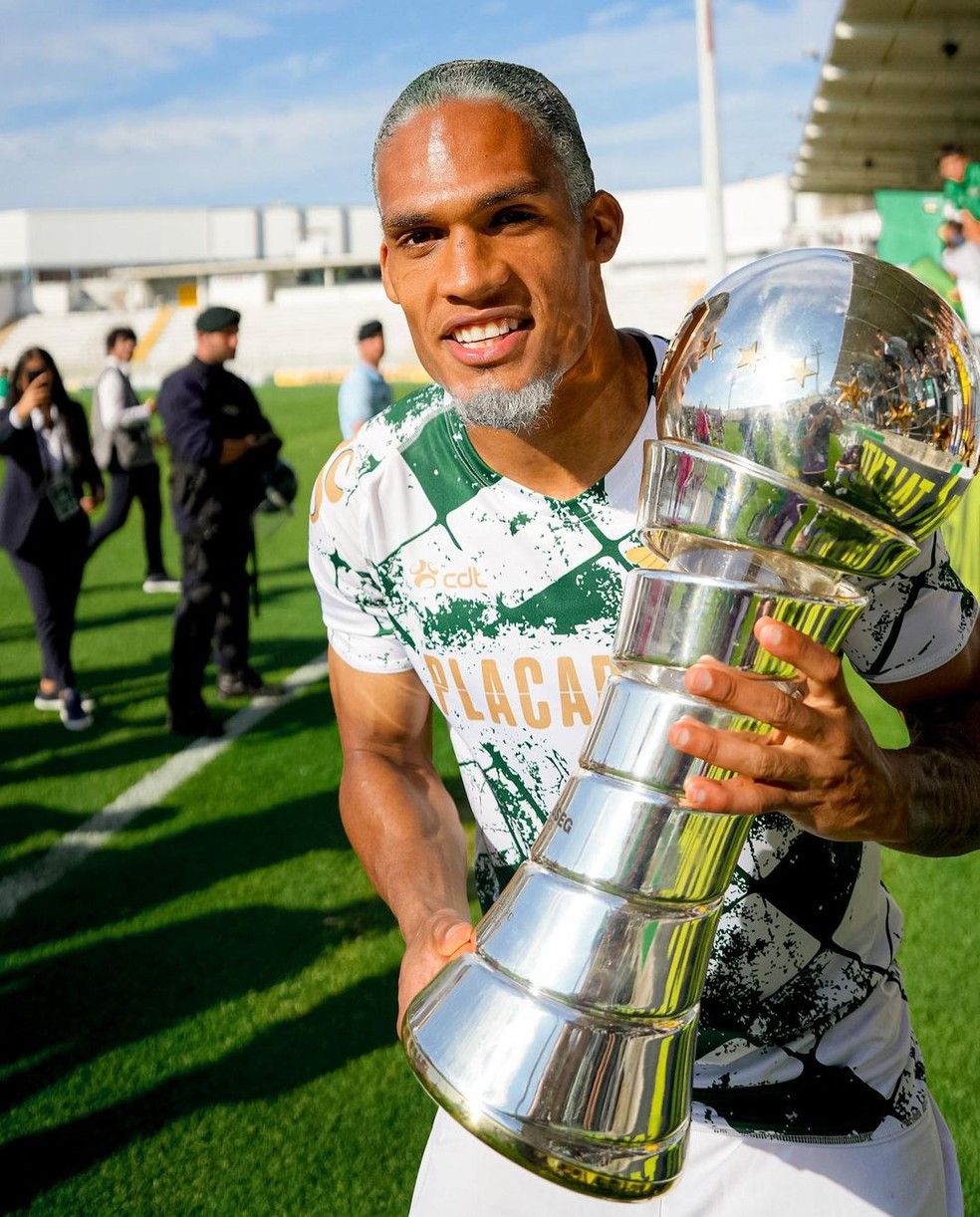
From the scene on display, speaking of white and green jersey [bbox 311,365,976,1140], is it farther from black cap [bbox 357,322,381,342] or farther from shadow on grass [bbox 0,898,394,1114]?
black cap [bbox 357,322,381,342]

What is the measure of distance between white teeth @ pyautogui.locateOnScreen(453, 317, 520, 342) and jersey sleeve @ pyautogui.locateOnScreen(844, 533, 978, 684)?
0.56 m

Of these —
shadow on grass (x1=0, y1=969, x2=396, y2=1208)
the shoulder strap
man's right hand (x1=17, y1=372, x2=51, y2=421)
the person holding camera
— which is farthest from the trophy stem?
man's right hand (x1=17, y1=372, x2=51, y2=421)

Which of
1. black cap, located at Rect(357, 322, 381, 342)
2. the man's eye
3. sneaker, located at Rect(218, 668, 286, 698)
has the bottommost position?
sneaker, located at Rect(218, 668, 286, 698)

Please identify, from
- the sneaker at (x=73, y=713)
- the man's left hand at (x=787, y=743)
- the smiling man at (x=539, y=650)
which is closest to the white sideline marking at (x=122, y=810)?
the sneaker at (x=73, y=713)

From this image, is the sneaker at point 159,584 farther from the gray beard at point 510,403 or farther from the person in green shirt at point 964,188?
the gray beard at point 510,403

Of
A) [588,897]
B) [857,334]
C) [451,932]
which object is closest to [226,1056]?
[451,932]

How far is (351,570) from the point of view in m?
2.00

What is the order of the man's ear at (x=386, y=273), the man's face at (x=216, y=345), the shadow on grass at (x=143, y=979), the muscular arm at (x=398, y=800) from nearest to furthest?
the man's ear at (x=386, y=273)
the muscular arm at (x=398, y=800)
the shadow on grass at (x=143, y=979)
the man's face at (x=216, y=345)

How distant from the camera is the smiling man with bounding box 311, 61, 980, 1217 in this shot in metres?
1.58

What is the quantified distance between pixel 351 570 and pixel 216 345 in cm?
570

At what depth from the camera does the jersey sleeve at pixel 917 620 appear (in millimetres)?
1614

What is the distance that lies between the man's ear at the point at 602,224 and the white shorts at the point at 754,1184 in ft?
3.88

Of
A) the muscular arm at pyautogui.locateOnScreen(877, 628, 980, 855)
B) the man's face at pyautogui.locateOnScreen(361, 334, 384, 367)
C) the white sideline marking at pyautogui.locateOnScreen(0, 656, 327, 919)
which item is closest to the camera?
the muscular arm at pyautogui.locateOnScreen(877, 628, 980, 855)

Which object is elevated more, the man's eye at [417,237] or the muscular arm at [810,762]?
the man's eye at [417,237]
